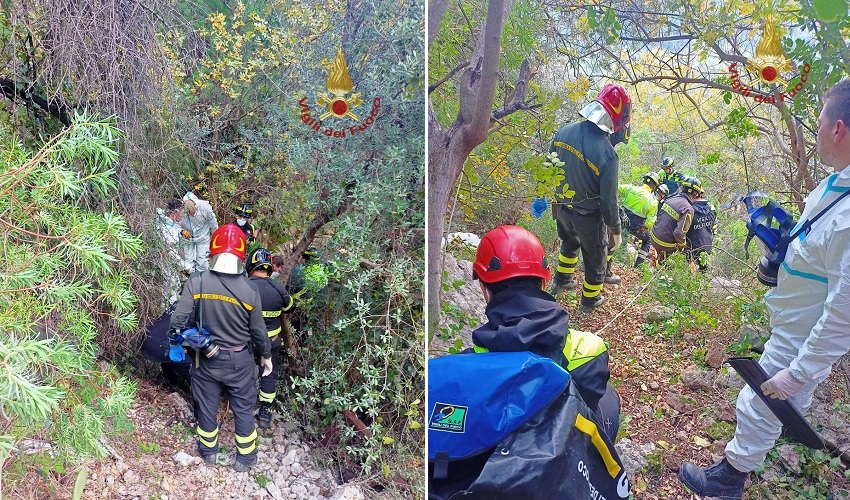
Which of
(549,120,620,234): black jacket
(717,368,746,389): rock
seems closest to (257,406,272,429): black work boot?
(549,120,620,234): black jacket

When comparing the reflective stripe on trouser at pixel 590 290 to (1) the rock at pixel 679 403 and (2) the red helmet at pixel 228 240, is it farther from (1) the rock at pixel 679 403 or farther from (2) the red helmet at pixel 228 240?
(2) the red helmet at pixel 228 240

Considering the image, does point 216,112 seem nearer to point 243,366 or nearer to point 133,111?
point 133,111

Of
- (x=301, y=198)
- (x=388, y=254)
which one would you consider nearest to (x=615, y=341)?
(x=388, y=254)

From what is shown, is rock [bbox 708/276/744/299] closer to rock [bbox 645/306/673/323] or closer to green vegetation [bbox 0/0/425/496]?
rock [bbox 645/306/673/323]

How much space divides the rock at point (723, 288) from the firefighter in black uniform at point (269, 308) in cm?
163

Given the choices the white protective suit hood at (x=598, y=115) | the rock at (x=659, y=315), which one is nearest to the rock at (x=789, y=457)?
the rock at (x=659, y=315)

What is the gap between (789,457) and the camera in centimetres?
174

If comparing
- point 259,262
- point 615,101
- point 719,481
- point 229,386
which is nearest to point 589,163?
point 615,101

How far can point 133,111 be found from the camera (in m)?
1.48

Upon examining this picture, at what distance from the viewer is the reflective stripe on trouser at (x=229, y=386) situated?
5.98 ft

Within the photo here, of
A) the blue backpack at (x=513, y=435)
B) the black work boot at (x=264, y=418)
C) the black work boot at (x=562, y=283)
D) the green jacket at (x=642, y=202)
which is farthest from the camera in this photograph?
the green jacket at (x=642, y=202)

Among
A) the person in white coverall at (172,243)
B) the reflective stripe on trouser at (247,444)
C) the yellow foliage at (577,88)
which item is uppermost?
the yellow foliage at (577,88)

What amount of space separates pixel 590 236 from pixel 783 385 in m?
1.07

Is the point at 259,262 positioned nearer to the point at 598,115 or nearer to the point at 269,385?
the point at 269,385
